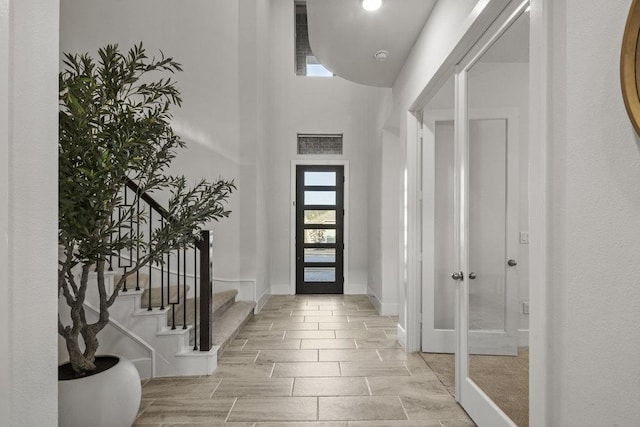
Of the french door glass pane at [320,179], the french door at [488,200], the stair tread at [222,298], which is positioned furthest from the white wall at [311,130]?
the french door at [488,200]

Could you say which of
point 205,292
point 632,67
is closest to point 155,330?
point 205,292

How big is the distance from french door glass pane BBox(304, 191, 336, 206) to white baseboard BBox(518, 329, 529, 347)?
207 inches

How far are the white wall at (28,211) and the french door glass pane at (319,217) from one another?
5.74m

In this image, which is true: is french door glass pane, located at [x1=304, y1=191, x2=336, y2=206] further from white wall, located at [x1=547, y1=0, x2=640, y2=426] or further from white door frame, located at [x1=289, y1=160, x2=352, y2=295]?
white wall, located at [x1=547, y1=0, x2=640, y2=426]

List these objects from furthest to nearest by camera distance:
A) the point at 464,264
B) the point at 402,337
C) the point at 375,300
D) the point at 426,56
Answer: the point at 375,300, the point at 402,337, the point at 426,56, the point at 464,264

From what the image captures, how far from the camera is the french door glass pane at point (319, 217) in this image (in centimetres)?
716

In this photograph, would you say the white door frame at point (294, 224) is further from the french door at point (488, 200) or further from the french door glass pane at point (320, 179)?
the french door at point (488, 200)

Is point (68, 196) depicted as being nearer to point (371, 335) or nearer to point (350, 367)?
point (350, 367)

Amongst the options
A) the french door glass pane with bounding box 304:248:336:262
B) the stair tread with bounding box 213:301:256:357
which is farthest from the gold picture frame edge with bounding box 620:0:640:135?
the french door glass pane with bounding box 304:248:336:262

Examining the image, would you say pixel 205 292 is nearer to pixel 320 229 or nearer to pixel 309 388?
pixel 309 388

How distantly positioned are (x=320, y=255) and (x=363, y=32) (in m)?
4.36

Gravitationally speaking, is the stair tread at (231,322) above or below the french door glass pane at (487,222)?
below

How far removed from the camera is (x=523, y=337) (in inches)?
77.0

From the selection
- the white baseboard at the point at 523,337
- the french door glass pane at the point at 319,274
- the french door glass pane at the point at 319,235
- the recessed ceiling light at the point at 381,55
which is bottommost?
the french door glass pane at the point at 319,274
